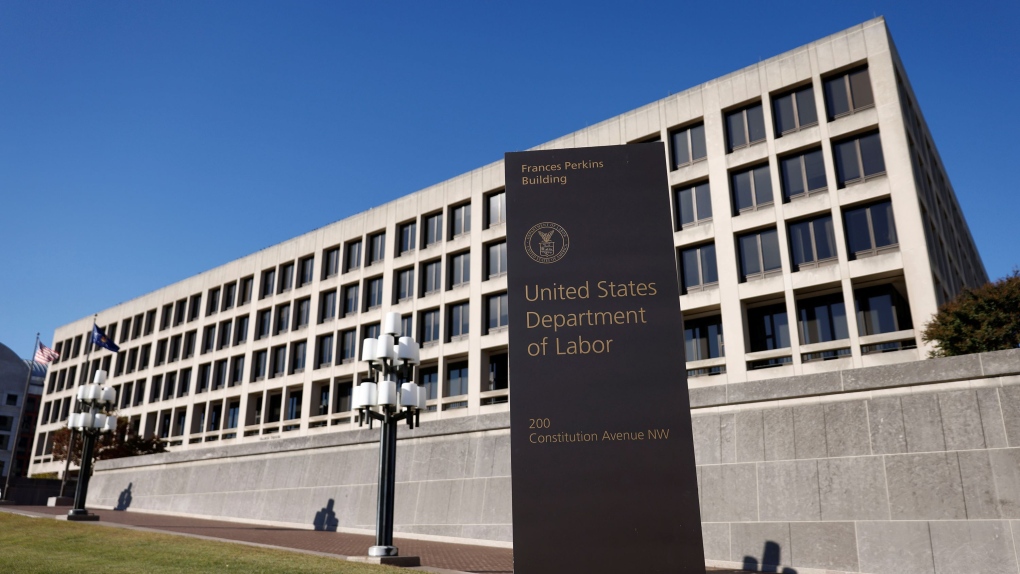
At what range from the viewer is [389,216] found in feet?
160

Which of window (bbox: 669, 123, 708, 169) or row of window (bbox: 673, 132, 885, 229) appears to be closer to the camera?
row of window (bbox: 673, 132, 885, 229)

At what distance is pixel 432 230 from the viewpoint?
46.5 meters

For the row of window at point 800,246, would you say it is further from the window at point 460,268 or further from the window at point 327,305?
the window at point 327,305

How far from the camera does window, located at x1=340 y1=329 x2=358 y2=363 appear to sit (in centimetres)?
4788

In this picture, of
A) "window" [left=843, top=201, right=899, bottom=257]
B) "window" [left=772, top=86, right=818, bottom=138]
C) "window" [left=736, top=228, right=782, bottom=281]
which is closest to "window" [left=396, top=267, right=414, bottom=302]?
"window" [left=736, top=228, right=782, bottom=281]

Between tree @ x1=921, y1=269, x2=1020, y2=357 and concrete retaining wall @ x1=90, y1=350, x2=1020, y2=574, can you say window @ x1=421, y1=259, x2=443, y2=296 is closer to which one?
concrete retaining wall @ x1=90, y1=350, x2=1020, y2=574

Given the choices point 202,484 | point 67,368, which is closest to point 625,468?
point 202,484

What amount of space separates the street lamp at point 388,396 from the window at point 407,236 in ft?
93.7

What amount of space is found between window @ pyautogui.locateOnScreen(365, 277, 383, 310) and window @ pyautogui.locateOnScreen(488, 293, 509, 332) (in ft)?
30.5

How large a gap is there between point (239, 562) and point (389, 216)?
3663 centimetres

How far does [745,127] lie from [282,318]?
34.8m

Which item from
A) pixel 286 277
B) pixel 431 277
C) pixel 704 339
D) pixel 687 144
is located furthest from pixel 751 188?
pixel 286 277

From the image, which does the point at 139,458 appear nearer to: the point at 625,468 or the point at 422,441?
the point at 422,441

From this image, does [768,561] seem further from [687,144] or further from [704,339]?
[687,144]
